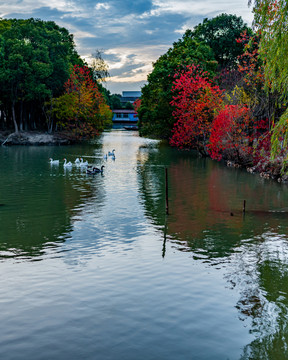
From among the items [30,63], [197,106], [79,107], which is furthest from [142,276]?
[79,107]

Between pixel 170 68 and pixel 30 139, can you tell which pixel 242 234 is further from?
pixel 30 139

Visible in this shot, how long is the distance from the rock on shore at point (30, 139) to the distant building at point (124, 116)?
361 ft

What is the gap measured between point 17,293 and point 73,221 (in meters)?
8.02

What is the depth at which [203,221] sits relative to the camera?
2050 centimetres

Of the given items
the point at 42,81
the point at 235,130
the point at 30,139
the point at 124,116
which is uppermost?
the point at 42,81

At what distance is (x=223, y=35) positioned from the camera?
3425 inches

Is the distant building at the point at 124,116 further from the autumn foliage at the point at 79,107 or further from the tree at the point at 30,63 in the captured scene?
the tree at the point at 30,63

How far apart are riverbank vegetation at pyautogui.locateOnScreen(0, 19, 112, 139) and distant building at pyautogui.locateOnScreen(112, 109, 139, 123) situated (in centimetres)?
9554

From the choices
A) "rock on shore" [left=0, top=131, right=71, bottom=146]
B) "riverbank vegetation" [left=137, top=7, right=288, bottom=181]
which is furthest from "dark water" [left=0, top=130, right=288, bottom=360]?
"rock on shore" [left=0, top=131, right=71, bottom=146]

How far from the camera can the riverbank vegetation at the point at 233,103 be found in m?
15.3

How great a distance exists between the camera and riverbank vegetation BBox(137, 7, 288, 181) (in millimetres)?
15266

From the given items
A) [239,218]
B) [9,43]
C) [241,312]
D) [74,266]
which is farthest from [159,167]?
[9,43]

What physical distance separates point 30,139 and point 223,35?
151 feet

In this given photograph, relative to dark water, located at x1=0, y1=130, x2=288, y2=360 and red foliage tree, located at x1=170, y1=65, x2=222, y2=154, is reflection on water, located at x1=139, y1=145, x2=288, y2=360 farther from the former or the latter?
red foliage tree, located at x1=170, y1=65, x2=222, y2=154
